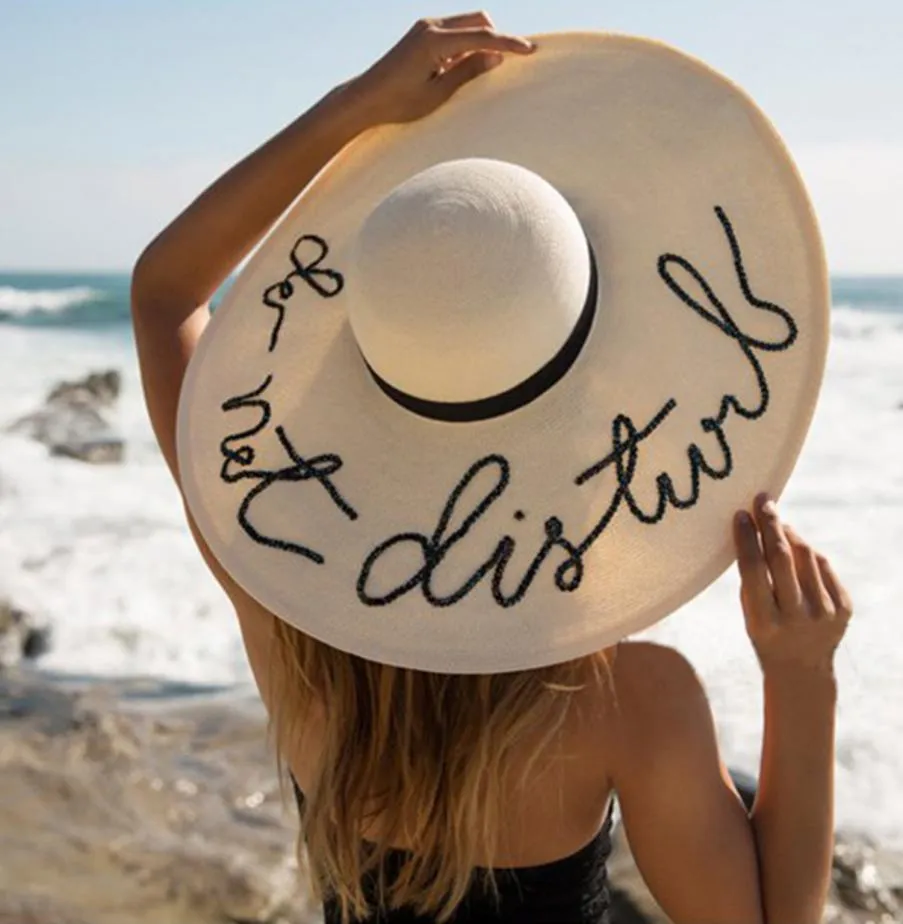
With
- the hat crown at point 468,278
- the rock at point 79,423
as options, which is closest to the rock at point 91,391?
the rock at point 79,423

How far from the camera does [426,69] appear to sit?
1.39 metres

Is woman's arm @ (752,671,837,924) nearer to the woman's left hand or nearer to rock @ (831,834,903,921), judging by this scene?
the woman's left hand

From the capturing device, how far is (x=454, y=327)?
1.08 meters

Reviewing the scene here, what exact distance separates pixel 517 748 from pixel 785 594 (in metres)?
0.35

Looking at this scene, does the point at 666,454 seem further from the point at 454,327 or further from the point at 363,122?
the point at 363,122

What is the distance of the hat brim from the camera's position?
44.3 inches

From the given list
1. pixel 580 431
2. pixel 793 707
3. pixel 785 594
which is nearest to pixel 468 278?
pixel 580 431

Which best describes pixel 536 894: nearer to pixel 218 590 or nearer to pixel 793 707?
pixel 793 707

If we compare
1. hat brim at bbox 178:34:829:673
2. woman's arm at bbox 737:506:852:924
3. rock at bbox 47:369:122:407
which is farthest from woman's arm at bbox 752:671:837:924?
rock at bbox 47:369:122:407

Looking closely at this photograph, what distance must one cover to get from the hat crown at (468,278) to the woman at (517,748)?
0.95 feet

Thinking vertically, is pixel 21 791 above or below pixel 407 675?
below

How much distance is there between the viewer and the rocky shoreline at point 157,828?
2.92 metres

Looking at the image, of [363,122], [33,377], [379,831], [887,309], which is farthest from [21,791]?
[887,309]

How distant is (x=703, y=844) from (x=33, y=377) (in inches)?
747
